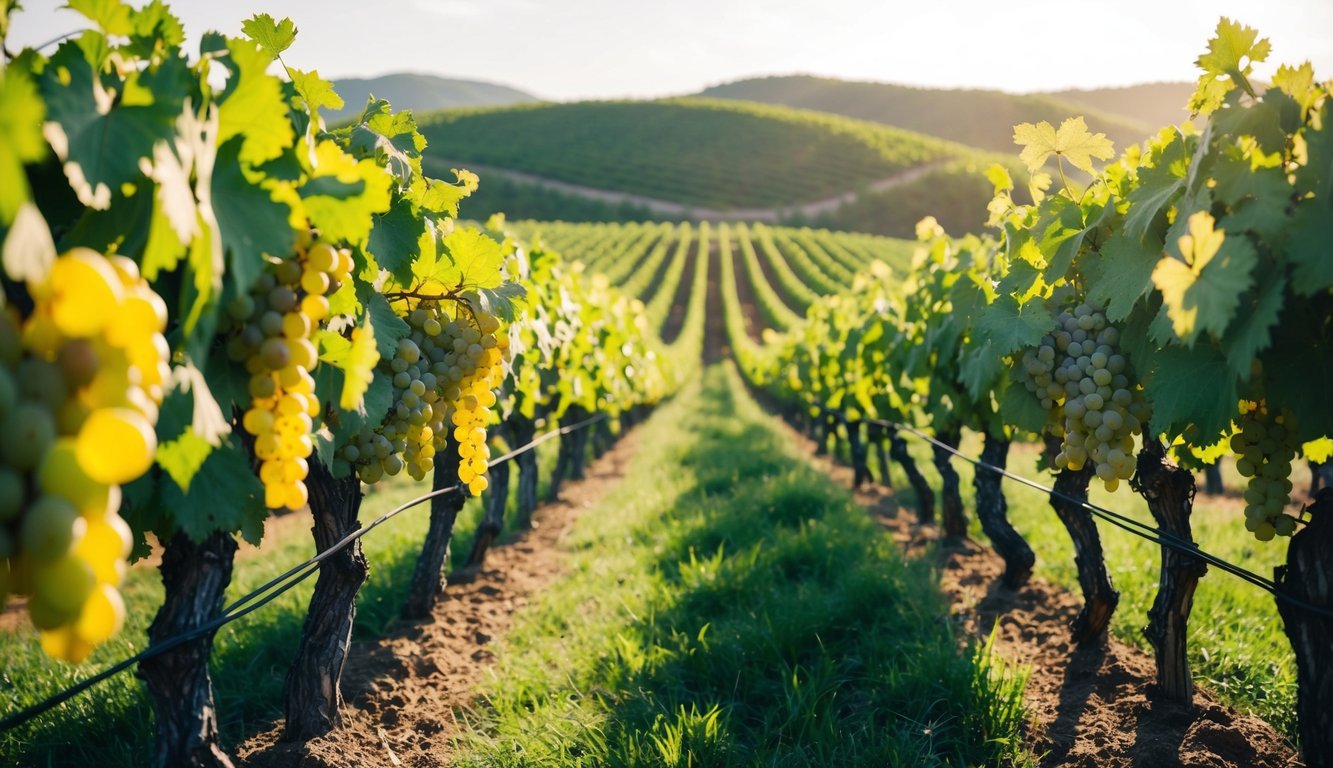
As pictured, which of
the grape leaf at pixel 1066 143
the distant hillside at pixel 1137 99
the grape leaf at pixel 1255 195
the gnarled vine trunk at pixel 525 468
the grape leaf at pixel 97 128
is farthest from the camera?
the distant hillside at pixel 1137 99

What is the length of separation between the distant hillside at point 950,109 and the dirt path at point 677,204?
32599 mm

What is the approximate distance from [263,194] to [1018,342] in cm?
221

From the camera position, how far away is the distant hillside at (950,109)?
9600cm

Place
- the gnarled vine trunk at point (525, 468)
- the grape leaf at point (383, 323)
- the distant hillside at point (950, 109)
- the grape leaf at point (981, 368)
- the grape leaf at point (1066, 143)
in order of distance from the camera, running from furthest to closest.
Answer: the distant hillside at point (950, 109) < the gnarled vine trunk at point (525, 468) < the grape leaf at point (981, 368) < the grape leaf at point (1066, 143) < the grape leaf at point (383, 323)

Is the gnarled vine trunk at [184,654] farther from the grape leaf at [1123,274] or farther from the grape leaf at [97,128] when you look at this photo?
the grape leaf at [1123,274]

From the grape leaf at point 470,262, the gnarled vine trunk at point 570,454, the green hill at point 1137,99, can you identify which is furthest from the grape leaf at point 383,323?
the green hill at point 1137,99

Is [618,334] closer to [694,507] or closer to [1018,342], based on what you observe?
[694,507]

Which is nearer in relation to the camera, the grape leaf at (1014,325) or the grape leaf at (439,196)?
the grape leaf at (1014,325)

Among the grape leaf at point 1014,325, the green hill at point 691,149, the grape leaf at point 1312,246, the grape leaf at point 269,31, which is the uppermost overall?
the green hill at point 691,149

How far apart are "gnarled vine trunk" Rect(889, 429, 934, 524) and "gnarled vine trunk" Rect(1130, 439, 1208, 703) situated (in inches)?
131

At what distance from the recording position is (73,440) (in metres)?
1.00

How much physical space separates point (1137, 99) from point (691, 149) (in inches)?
4030

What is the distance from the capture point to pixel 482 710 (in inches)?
128

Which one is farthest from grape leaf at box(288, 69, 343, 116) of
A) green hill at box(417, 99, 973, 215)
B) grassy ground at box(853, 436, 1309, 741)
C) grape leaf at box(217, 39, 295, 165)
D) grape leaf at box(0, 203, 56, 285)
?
green hill at box(417, 99, 973, 215)
